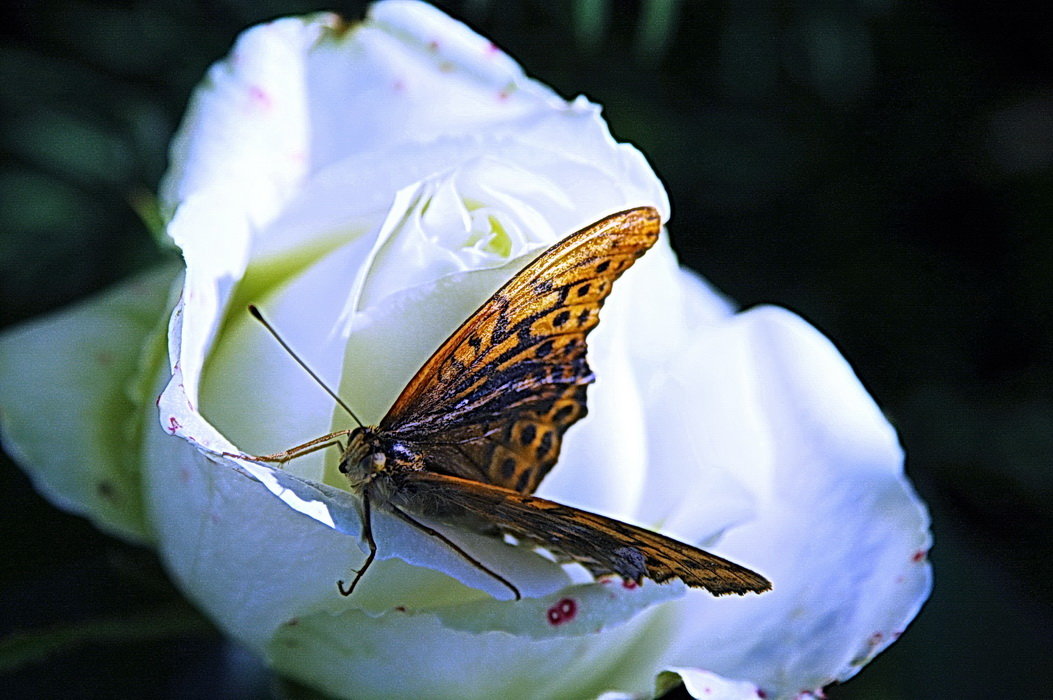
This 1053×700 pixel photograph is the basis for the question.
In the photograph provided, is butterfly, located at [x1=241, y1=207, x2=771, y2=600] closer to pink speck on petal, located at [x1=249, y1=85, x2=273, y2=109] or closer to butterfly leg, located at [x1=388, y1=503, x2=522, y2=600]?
butterfly leg, located at [x1=388, y1=503, x2=522, y2=600]

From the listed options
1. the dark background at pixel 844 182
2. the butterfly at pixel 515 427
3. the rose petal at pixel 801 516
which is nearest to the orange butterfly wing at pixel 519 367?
the butterfly at pixel 515 427

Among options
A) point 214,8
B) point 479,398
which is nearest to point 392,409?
point 479,398

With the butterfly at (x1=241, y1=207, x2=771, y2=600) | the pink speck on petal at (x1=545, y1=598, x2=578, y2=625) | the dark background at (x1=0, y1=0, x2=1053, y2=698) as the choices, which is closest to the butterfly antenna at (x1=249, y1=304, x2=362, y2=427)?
the butterfly at (x1=241, y1=207, x2=771, y2=600)

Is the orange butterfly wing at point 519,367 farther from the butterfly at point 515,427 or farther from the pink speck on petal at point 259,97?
the pink speck on petal at point 259,97

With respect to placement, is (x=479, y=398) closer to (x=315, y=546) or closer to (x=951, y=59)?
(x=315, y=546)

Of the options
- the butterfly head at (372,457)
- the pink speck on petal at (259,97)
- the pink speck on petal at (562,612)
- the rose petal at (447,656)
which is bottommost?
the rose petal at (447,656)

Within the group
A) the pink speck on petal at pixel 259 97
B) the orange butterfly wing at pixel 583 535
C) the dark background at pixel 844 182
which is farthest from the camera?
the dark background at pixel 844 182

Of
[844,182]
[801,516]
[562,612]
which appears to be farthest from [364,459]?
[844,182]
